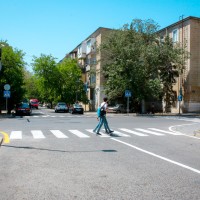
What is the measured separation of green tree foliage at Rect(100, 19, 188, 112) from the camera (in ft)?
123

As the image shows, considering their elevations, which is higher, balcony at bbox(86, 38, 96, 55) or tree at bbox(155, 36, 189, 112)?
balcony at bbox(86, 38, 96, 55)

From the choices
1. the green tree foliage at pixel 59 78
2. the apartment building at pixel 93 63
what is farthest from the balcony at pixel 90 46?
the green tree foliage at pixel 59 78

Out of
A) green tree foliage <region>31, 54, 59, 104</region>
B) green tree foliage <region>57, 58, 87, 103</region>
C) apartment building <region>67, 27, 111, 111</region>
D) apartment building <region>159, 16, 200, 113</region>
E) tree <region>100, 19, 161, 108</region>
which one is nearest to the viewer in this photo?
tree <region>100, 19, 161, 108</region>

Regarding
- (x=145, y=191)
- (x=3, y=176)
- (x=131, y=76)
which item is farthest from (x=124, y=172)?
(x=131, y=76)

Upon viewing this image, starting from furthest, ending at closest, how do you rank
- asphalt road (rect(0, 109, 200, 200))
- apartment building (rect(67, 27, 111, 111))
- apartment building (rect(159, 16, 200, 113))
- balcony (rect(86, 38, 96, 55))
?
balcony (rect(86, 38, 96, 55))
apartment building (rect(67, 27, 111, 111))
apartment building (rect(159, 16, 200, 113))
asphalt road (rect(0, 109, 200, 200))

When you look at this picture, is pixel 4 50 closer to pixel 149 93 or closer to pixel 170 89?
pixel 149 93

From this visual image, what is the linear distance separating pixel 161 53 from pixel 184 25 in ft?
24.5

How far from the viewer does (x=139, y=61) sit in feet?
125

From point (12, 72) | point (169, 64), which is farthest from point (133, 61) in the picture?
point (12, 72)

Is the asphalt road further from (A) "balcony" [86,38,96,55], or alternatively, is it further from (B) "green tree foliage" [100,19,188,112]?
(A) "balcony" [86,38,96,55]

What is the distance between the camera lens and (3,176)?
6344 mm

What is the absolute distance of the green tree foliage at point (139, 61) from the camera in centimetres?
3747

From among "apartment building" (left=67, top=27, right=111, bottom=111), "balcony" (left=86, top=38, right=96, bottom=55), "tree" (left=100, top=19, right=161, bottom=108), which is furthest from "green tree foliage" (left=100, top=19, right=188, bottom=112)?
"balcony" (left=86, top=38, right=96, bottom=55)

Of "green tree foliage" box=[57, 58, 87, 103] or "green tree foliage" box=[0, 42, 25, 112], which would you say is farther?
"green tree foliage" box=[57, 58, 87, 103]
